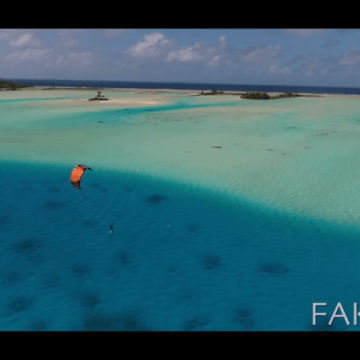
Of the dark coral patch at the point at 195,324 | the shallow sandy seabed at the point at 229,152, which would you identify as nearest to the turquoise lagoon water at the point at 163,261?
the dark coral patch at the point at 195,324

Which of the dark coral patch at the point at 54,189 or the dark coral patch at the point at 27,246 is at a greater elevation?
the dark coral patch at the point at 54,189

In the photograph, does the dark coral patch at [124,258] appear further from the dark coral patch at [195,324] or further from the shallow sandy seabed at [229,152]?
the shallow sandy seabed at [229,152]

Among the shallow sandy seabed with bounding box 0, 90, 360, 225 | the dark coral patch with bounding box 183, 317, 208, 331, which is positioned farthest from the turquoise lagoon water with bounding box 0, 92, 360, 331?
the shallow sandy seabed with bounding box 0, 90, 360, 225

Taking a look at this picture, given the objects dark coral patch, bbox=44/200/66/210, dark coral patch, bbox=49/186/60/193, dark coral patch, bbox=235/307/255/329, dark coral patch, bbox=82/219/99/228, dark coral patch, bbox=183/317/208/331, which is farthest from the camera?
dark coral patch, bbox=49/186/60/193

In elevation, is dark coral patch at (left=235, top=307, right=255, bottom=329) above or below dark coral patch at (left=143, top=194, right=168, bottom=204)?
below

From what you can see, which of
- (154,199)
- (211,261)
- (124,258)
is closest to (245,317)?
(211,261)

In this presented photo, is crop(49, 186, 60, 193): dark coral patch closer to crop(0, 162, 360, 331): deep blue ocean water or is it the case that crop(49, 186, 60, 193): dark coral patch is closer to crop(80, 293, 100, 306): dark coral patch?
crop(0, 162, 360, 331): deep blue ocean water

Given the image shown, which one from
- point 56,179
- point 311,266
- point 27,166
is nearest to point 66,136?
point 27,166
